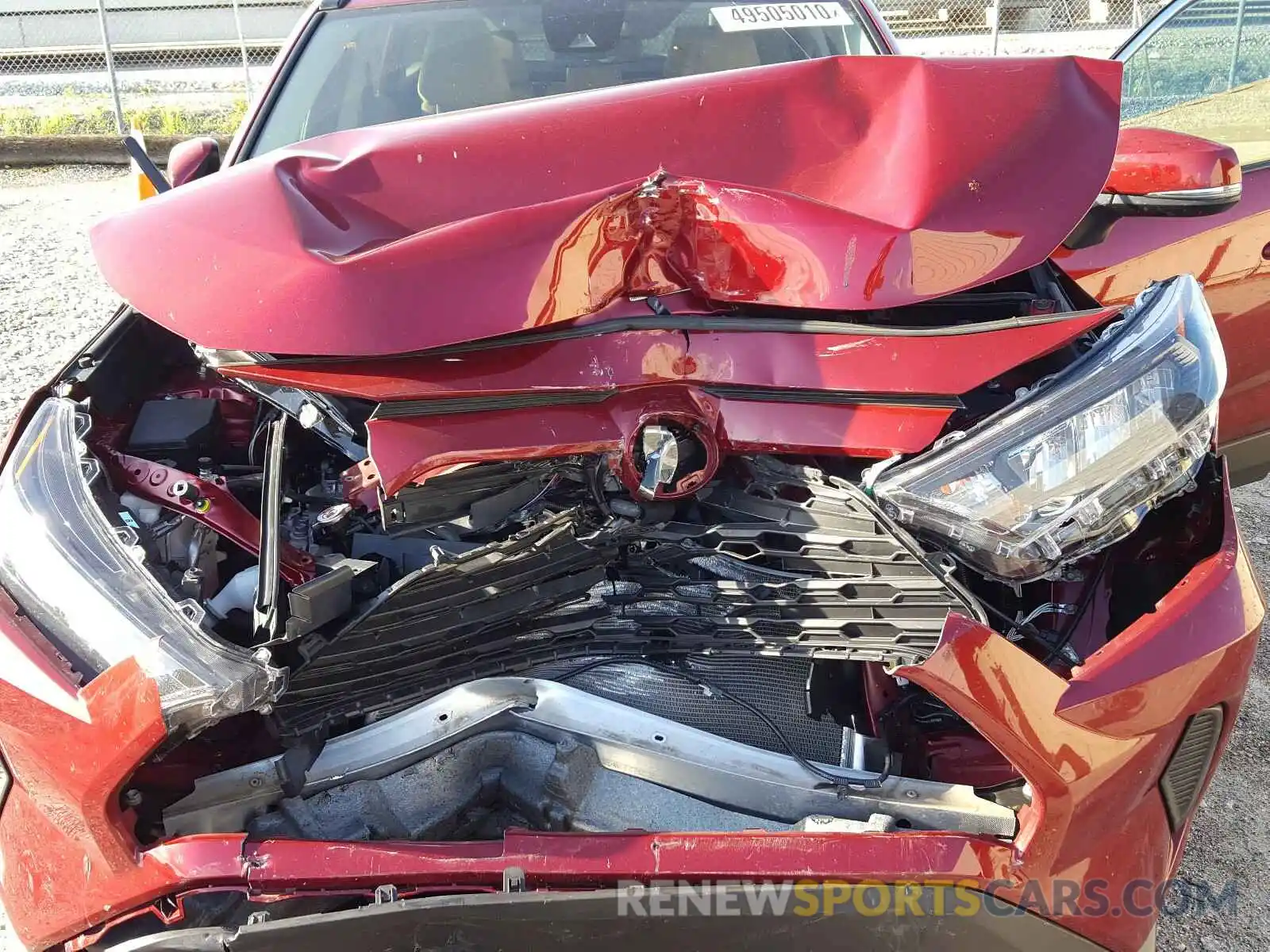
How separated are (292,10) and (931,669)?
12.5 m

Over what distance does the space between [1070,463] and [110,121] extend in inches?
373

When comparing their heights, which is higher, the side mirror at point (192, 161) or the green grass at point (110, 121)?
the side mirror at point (192, 161)

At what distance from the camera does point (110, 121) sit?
8.96m

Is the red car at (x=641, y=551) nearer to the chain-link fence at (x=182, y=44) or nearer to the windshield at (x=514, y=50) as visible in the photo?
the windshield at (x=514, y=50)

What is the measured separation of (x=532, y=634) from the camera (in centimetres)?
188

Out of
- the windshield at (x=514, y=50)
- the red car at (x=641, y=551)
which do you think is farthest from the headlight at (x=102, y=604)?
the windshield at (x=514, y=50)

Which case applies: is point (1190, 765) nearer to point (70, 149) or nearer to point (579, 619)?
point (579, 619)

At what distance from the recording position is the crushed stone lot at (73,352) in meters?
2.14

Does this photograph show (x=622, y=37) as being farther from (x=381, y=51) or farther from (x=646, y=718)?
(x=646, y=718)

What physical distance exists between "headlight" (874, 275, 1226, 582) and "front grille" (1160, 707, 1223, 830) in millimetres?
320

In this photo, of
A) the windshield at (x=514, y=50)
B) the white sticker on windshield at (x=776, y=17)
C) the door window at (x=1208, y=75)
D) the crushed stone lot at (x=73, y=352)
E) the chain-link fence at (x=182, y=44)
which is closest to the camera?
the crushed stone lot at (x=73, y=352)

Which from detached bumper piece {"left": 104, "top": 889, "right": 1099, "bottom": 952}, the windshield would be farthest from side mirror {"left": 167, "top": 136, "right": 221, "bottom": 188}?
detached bumper piece {"left": 104, "top": 889, "right": 1099, "bottom": 952}

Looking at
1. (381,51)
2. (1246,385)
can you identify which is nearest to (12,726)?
(381,51)

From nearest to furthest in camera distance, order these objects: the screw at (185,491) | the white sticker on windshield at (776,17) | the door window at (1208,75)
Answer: the screw at (185,491) < the white sticker on windshield at (776,17) < the door window at (1208,75)
